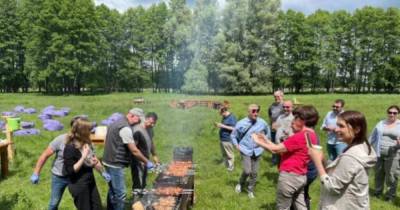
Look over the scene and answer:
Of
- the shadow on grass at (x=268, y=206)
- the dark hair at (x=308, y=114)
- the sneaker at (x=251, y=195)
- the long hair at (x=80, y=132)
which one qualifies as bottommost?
the shadow on grass at (x=268, y=206)

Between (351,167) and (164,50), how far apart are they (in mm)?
52139

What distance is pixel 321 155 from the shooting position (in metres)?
3.55

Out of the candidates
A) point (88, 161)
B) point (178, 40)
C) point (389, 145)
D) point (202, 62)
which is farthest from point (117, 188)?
point (202, 62)

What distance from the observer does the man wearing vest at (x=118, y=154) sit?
6293mm

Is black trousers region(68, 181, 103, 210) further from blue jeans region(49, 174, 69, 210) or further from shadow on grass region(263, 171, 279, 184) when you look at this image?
shadow on grass region(263, 171, 279, 184)

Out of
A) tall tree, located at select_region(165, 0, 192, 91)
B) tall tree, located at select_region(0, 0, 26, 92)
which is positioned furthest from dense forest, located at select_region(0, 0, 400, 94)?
tall tree, located at select_region(165, 0, 192, 91)

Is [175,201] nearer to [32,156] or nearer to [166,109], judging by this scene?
[32,156]

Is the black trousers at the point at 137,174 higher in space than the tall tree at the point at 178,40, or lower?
lower

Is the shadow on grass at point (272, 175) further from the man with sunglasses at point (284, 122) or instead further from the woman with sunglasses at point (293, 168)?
the woman with sunglasses at point (293, 168)

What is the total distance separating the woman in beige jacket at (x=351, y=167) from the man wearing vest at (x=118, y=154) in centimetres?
351

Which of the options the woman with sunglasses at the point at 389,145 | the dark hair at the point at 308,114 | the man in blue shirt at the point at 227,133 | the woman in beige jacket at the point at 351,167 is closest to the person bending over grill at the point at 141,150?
the dark hair at the point at 308,114

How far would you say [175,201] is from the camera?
224 inches

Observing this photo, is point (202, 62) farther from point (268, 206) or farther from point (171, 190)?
point (171, 190)

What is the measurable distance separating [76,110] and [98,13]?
35844 millimetres
